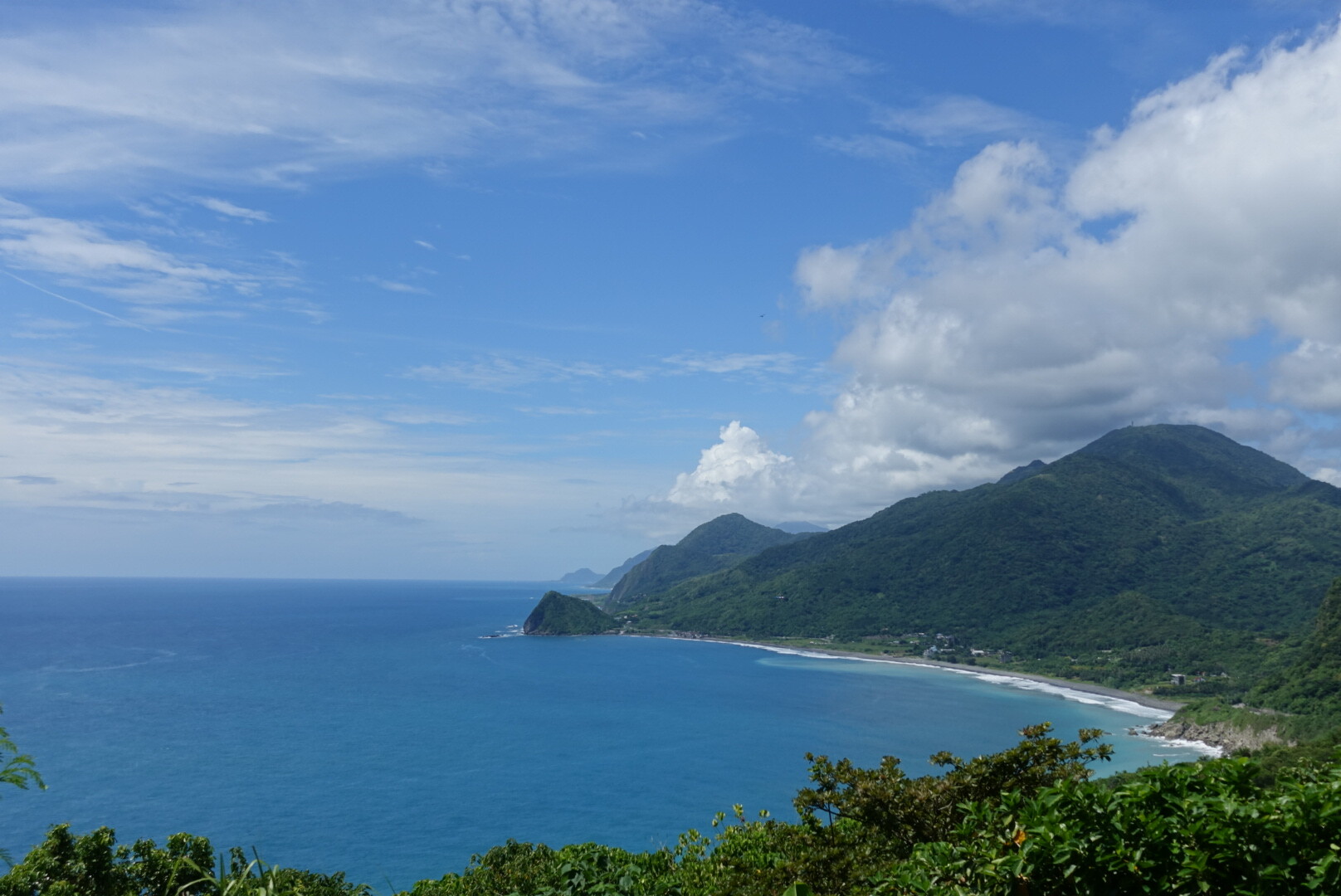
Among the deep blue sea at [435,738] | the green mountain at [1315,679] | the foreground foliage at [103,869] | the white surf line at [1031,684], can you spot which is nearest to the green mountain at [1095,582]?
the white surf line at [1031,684]

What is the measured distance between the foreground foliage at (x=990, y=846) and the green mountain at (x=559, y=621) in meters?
179

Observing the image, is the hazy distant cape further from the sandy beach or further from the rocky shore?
the rocky shore

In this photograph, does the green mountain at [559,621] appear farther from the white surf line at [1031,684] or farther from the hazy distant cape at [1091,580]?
the white surf line at [1031,684]

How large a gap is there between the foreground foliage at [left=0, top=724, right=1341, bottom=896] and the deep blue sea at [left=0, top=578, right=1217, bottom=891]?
35.7 m

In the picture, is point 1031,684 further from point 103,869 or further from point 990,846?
point 990,846

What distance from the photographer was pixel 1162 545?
174 m

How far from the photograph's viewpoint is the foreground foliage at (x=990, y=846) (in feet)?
16.9

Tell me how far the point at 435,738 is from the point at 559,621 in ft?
376

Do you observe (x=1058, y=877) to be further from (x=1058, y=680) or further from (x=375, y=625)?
(x=375, y=625)

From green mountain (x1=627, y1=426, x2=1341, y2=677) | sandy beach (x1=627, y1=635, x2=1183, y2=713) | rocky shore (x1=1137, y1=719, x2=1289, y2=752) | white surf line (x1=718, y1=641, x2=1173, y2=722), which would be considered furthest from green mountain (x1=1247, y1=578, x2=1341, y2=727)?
green mountain (x1=627, y1=426, x2=1341, y2=677)

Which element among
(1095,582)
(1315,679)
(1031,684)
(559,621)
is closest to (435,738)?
(1031,684)

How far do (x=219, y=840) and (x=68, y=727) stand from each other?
41.8 m

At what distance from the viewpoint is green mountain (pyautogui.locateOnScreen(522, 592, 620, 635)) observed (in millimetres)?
189500

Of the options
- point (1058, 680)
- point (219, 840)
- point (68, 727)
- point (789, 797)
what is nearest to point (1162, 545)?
point (1058, 680)
